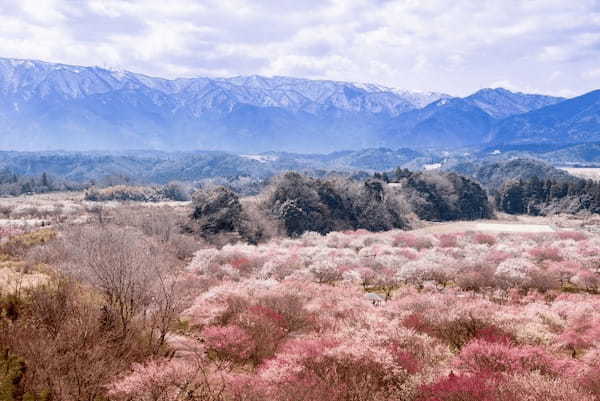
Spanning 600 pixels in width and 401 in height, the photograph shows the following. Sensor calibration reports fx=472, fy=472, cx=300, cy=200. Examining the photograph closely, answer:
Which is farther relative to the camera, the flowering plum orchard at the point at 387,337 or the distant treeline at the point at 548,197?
the distant treeline at the point at 548,197

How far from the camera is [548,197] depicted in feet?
305

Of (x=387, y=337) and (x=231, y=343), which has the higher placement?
(x=387, y=337)

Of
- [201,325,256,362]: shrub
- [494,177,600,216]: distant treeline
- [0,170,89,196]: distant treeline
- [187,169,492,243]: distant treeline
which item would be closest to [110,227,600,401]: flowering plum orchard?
[201,325,256,362]: shrub

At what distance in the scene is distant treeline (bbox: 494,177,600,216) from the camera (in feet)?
279

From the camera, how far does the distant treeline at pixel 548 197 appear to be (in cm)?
8512

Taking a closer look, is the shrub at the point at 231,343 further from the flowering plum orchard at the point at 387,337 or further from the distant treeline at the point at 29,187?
the distant treeline at the point at 29,187

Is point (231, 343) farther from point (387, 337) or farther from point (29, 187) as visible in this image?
point (29, 187)

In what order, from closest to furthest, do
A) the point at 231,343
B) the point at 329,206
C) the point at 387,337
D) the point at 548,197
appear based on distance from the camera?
the point at 387,337 → the point at 231,343 → the point at 329,206 → the point at 548,197

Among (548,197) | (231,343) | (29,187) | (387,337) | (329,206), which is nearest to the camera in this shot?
(387,337)

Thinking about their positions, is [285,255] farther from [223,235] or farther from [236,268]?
[223,235]

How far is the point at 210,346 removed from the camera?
608 inches

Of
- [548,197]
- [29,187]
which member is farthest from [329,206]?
[29,187]

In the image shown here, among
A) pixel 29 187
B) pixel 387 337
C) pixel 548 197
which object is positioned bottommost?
pixel 29 187


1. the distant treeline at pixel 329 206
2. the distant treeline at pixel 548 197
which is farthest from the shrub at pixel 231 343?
the distant treeline at pixel 548 197
